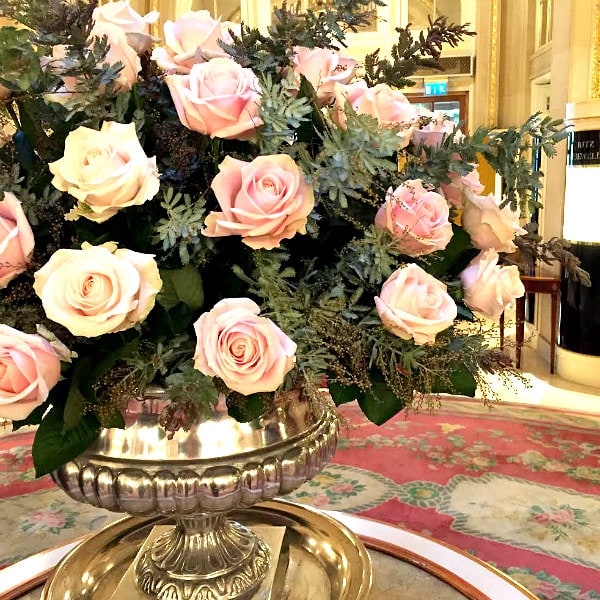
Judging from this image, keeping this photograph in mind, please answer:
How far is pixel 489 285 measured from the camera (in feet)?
3.20

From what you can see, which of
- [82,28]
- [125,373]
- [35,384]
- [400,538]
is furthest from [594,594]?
[82,28]

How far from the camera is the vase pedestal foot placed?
118 centimetres

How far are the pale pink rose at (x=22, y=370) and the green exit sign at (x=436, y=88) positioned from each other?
9.38 meters

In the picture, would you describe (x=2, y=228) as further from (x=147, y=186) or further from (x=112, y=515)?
(x=112, y=515)

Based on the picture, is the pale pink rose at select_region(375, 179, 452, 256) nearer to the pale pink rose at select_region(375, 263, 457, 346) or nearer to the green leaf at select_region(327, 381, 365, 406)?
the pale pink rose at select_region(375, 263, 457, 346)

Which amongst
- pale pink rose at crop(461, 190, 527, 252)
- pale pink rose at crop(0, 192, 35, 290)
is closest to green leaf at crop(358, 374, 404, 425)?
pale pink rose at crop(461, 190, 527, 252)

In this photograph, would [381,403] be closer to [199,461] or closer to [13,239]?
[199,461]

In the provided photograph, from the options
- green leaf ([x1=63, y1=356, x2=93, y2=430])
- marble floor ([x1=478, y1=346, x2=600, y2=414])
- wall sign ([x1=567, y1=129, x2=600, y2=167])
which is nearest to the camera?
green leaf ([x1=63, y1=356, x2=93, y2=430])

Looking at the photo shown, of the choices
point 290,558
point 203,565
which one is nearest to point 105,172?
point 203,565

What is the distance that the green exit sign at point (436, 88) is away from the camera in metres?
9.41

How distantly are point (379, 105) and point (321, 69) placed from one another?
10cm

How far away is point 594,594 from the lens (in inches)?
73.3

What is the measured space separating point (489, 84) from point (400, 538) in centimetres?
865

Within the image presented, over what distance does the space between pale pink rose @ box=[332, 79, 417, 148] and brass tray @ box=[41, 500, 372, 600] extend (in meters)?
0.81
